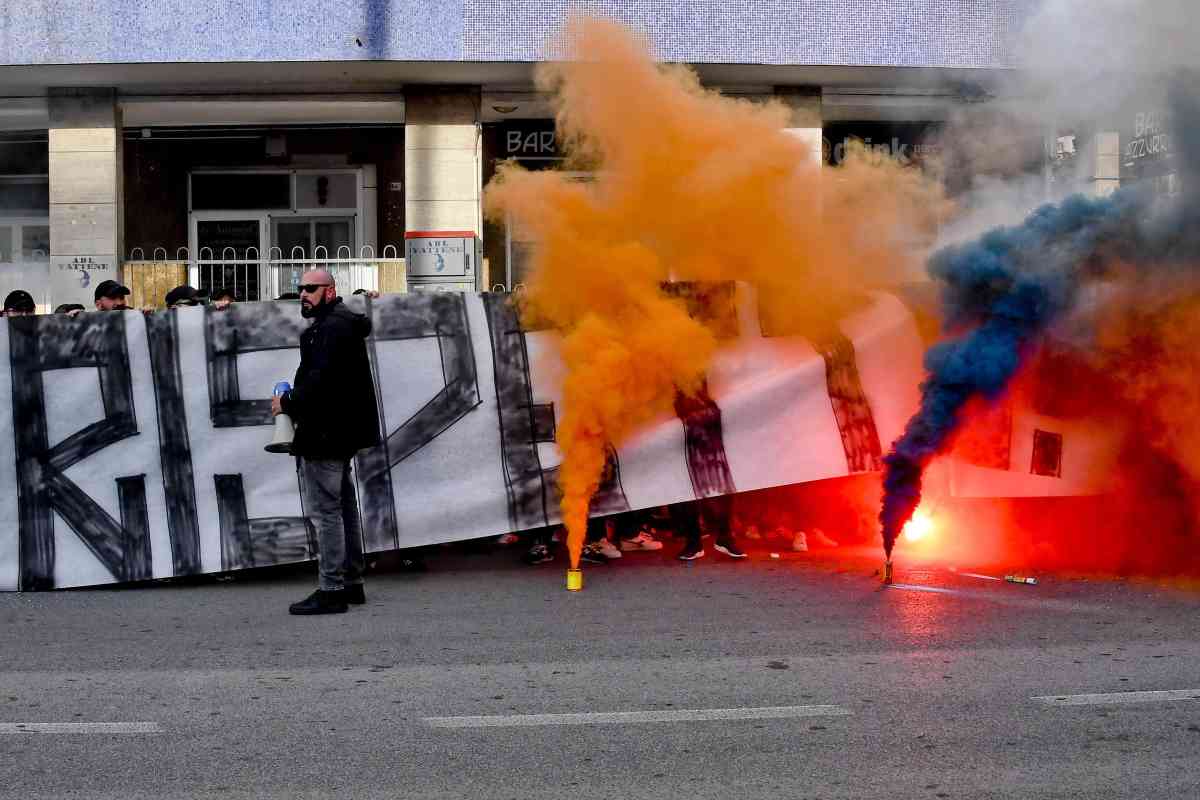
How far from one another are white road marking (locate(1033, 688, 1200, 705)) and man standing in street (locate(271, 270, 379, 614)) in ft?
11.4

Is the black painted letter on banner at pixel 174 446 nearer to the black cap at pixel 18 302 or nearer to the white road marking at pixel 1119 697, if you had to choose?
the black cap at pixel 18 302

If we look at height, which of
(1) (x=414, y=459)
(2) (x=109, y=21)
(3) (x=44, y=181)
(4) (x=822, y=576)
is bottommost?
(4) (x=822, y=576)

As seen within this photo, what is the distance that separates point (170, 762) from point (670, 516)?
5.00 metres

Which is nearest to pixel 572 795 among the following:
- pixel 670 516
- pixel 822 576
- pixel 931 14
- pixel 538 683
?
pixel 538 683

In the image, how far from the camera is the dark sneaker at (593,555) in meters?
8.09

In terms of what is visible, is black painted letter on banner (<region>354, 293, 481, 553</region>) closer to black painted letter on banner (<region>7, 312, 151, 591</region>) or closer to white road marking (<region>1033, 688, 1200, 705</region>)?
black painted letter on banner (<region>7, 312, 151, 591</region>)

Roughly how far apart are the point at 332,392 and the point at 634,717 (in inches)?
105

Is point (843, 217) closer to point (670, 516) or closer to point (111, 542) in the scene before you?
point (670, 516)

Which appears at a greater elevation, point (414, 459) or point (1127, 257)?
point (1127, 257)

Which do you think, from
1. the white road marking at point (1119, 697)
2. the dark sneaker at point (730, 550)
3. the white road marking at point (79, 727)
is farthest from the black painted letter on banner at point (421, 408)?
→ the white road marking at point (1119, 697)

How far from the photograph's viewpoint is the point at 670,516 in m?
8.88

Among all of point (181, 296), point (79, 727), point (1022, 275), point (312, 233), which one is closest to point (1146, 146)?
point (1022, 275)

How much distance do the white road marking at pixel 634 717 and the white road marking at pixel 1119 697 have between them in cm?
79

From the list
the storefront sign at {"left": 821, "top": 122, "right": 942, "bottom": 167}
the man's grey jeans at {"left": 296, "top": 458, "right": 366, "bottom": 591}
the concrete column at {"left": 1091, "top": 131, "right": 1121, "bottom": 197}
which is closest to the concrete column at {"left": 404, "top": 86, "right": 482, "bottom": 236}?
the storefront sign at {"left": 821, "top": 122, "right": 942, "bottom": 167}
